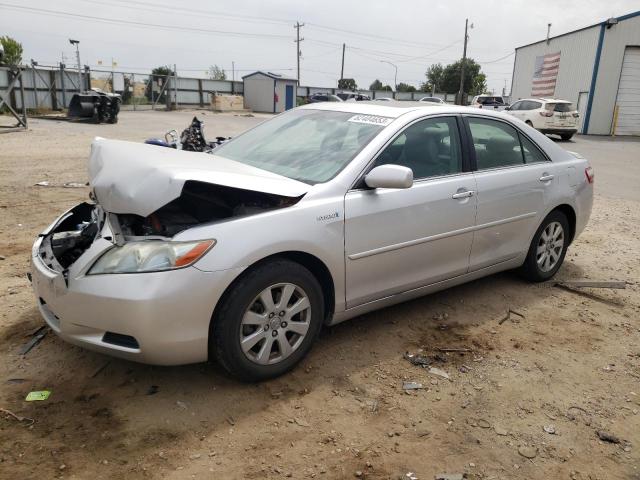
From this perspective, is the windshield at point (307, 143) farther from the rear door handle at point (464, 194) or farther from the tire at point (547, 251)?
the tire at point (547, 251)

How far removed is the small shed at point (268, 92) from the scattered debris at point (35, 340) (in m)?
36.9

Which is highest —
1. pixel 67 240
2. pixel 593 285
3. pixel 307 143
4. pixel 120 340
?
pixel 307 143

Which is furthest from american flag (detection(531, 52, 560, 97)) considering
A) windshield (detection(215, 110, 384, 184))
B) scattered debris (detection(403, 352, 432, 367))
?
scattered debris (detection(403, 352, 432, 367))

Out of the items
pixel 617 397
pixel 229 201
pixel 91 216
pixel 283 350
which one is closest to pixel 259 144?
pixel 229 201

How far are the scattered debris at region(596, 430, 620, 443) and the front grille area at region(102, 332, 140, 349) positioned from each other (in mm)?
2507

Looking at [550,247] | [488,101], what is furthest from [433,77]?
[550,247]

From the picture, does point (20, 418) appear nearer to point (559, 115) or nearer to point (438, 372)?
point (438, 372)

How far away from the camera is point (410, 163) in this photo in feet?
12.5

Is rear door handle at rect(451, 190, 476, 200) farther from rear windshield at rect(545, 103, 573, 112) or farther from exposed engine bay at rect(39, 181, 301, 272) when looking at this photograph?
rear windshield at rect(545, 103, 573, 112)

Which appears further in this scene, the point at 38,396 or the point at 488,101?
the point at 488,101

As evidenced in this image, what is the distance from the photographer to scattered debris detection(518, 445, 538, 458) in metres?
2.70

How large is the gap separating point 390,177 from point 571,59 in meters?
31.9

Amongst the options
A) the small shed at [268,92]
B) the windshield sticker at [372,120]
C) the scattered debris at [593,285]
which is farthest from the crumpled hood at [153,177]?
the small shed at [268,92]

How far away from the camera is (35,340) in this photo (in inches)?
141
